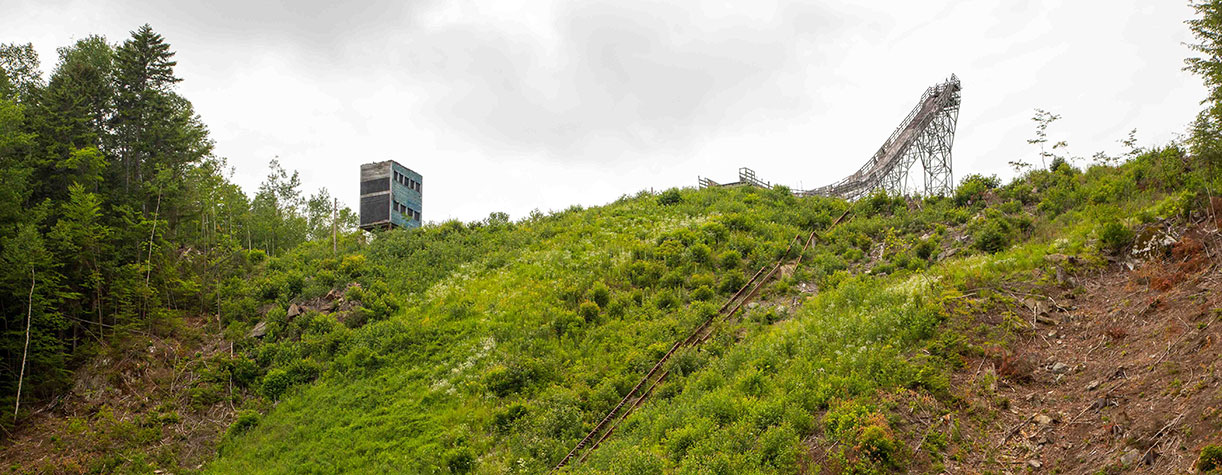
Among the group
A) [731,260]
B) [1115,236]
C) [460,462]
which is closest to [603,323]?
[731,260]

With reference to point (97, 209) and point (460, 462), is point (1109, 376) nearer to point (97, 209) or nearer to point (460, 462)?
point (460, 462)

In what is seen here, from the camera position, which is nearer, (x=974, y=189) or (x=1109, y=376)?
(x=1109, y=376)

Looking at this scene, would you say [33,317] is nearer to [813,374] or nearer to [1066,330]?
[813,374]

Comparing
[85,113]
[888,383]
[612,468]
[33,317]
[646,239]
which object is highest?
[85,113]

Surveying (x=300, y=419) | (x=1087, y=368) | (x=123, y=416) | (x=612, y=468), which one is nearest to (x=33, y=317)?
(x=123, y=416)

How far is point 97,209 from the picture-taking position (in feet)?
83.7

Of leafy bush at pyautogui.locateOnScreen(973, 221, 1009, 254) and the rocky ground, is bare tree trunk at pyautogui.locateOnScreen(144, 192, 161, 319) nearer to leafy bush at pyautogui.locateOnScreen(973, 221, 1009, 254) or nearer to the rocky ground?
the rocky ground

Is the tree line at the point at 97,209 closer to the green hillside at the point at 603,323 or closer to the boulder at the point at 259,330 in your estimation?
the green hillside at the point at 603,323

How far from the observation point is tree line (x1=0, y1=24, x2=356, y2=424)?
23.8 m

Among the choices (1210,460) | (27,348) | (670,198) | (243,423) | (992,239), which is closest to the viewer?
(1210,460)

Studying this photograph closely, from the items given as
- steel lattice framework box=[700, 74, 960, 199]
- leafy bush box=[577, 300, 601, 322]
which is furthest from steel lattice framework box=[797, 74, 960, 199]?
leafy bush box=[577, 300, 601, 322]

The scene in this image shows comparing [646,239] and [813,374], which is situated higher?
[646,239]

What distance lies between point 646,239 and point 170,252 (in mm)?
20533

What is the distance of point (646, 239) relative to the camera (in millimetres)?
34062
